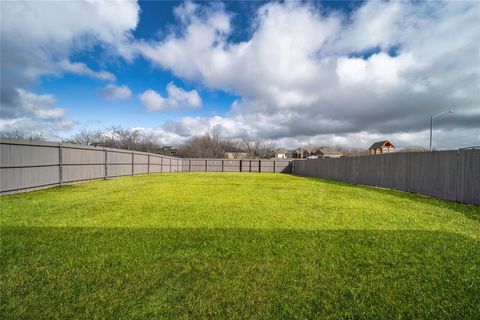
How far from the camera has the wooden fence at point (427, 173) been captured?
23.8ft

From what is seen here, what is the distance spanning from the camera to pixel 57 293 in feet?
7.18

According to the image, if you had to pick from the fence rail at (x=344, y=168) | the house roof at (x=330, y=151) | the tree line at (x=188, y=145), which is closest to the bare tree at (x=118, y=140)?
the tree line at (x=188, y=145)

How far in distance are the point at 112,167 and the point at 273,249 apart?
14.7m

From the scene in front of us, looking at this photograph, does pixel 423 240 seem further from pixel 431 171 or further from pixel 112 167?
pixel 112 167

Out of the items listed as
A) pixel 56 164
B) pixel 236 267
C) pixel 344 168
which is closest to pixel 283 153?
pixel 344 168

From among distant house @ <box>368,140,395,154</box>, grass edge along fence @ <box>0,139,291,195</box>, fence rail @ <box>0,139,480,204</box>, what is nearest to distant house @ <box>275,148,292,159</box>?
distant house @ <box>368,140,395,154</box>

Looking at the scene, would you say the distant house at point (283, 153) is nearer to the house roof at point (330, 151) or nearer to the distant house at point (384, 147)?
the house roof at point (330, 151)

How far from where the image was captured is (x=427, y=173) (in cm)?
898

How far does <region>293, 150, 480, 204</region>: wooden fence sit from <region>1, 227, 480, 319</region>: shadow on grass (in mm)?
4805

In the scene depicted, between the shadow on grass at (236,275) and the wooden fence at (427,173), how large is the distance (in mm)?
4805

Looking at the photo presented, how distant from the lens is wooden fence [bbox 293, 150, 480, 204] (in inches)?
286

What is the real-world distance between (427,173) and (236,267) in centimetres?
937

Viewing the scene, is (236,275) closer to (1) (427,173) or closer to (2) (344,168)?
(1) (427,173)

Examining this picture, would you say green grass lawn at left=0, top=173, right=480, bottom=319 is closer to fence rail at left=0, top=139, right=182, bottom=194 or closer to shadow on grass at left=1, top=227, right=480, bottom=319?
shadow on grass at left=1, top=227, right=480, bottom=319
